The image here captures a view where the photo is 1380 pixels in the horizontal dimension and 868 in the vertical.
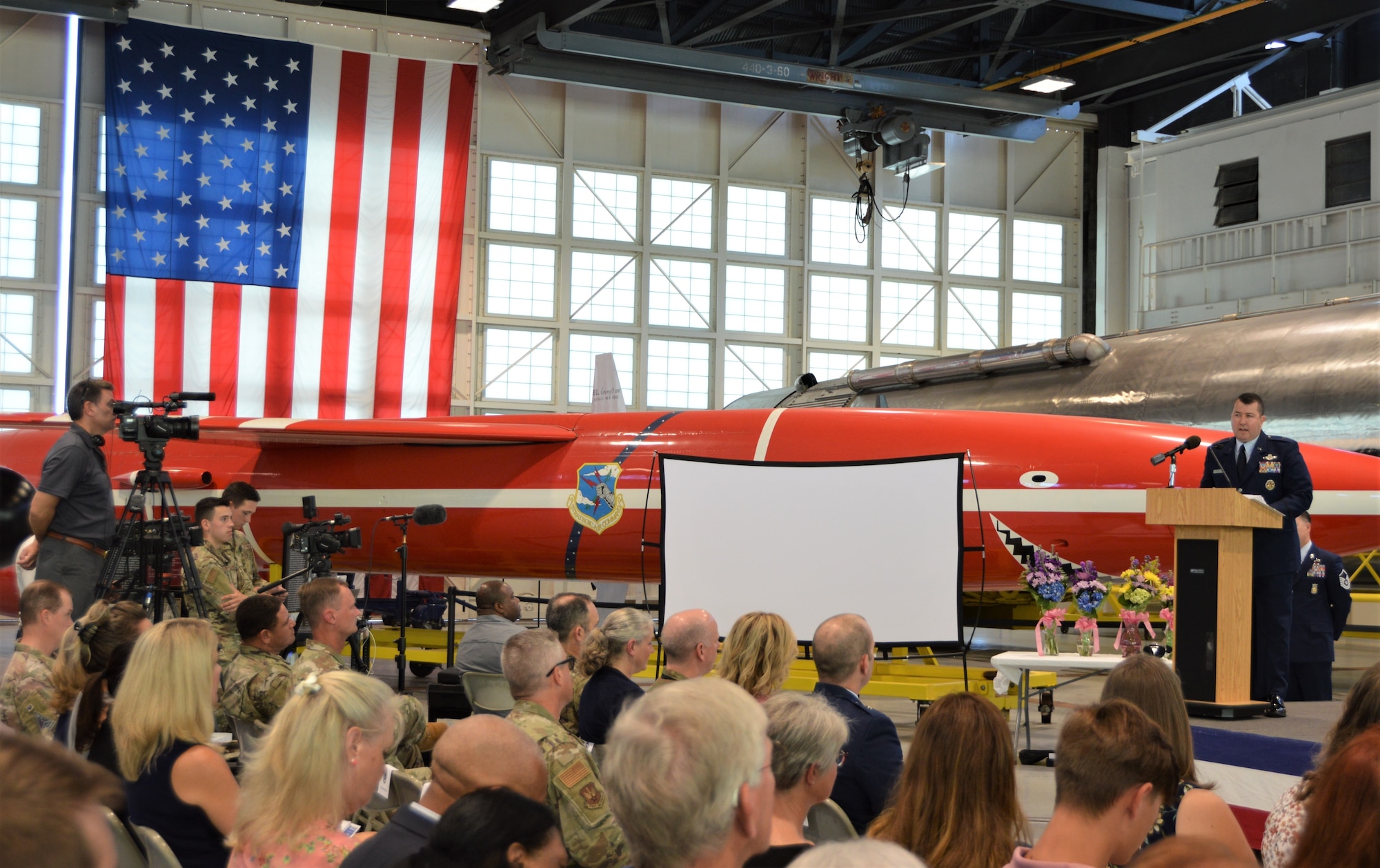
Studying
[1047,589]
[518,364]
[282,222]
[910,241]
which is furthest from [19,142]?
[1047,589]

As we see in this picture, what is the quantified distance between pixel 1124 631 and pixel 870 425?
2743 millimetres

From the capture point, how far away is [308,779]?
7.70ft

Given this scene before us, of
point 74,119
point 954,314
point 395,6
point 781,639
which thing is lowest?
point 781,639

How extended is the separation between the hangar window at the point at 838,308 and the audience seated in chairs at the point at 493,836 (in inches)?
709

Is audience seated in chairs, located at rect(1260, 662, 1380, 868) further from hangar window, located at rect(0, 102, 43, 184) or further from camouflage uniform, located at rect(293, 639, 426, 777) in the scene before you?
hangar window, located at rect(0, 102, 43, 184)

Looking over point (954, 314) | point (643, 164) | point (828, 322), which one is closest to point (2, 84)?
point (643, 164)

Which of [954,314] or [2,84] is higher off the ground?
[2,84]

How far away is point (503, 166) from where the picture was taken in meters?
18.0

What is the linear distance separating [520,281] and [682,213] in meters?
2.91

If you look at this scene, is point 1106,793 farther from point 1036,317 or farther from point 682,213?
point 1036,317

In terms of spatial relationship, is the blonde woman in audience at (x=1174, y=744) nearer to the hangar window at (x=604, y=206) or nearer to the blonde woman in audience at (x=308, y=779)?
the blonde woman in audience at (x=308, y=779)

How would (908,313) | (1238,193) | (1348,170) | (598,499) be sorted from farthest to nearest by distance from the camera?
(908,313), (1238,193), (1348,170), (598,499)

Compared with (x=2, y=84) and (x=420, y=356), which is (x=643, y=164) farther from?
(x=2, y=84)

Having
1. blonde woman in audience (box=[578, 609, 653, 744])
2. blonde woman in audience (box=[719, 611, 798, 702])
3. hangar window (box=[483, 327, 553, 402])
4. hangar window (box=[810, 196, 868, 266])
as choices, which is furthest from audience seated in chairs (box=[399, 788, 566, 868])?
hangar window (box=[810, 196, 868, 266])
